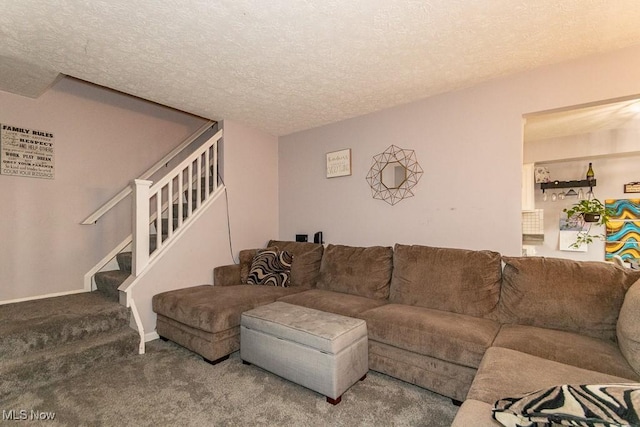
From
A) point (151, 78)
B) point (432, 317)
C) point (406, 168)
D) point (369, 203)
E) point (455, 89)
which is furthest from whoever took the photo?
point (369, 203)

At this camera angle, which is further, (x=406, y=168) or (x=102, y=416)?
(x=406, y=168)

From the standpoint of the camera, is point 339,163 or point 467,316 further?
point 339,163

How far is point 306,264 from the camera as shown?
3.35 metres

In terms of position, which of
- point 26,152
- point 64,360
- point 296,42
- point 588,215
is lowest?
point 64,360

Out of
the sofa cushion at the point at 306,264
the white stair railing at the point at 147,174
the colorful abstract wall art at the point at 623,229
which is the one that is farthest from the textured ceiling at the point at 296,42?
the colorful abstract wall art at the point at 623,229

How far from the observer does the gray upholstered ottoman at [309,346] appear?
1881 mm

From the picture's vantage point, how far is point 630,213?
386 centimetres

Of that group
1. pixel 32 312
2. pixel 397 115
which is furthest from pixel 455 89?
pixel 32 312

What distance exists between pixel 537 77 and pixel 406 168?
49.8 inches

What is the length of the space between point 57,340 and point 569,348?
→ 3460 mm

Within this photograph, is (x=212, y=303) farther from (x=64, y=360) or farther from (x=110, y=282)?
(x=110, y=282)

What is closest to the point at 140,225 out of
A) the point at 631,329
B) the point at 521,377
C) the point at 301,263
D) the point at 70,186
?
the point at 70,186

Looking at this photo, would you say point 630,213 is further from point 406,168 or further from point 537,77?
point 406,168

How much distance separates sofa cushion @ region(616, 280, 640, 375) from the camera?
1.43m
